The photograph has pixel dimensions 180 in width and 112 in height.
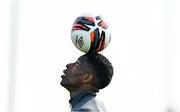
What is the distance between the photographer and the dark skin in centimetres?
803

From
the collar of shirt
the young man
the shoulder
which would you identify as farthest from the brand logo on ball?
the shoulder

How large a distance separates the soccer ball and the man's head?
0.20 meters

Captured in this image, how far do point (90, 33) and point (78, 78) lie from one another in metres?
0.62

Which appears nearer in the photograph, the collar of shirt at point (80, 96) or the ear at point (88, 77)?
the collar of shirt at point (80, 96)

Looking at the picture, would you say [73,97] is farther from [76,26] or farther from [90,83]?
[76,26]

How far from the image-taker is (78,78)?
8.05 meters

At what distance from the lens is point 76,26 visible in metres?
8.51

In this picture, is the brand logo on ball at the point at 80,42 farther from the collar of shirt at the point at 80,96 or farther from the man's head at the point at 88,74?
the collar of shirt at the point at 80,96

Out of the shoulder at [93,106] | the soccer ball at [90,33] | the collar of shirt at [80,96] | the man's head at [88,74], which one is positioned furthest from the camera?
the soccer ball at [90,33]

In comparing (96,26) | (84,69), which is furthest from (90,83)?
(96,26)

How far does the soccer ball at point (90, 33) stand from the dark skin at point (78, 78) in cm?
25

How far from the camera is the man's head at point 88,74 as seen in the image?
8039mm

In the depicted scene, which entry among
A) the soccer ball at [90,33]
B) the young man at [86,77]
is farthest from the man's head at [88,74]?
the soccer ball at [90,33]

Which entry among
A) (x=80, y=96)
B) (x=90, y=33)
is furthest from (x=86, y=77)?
(x=90, y=33)
